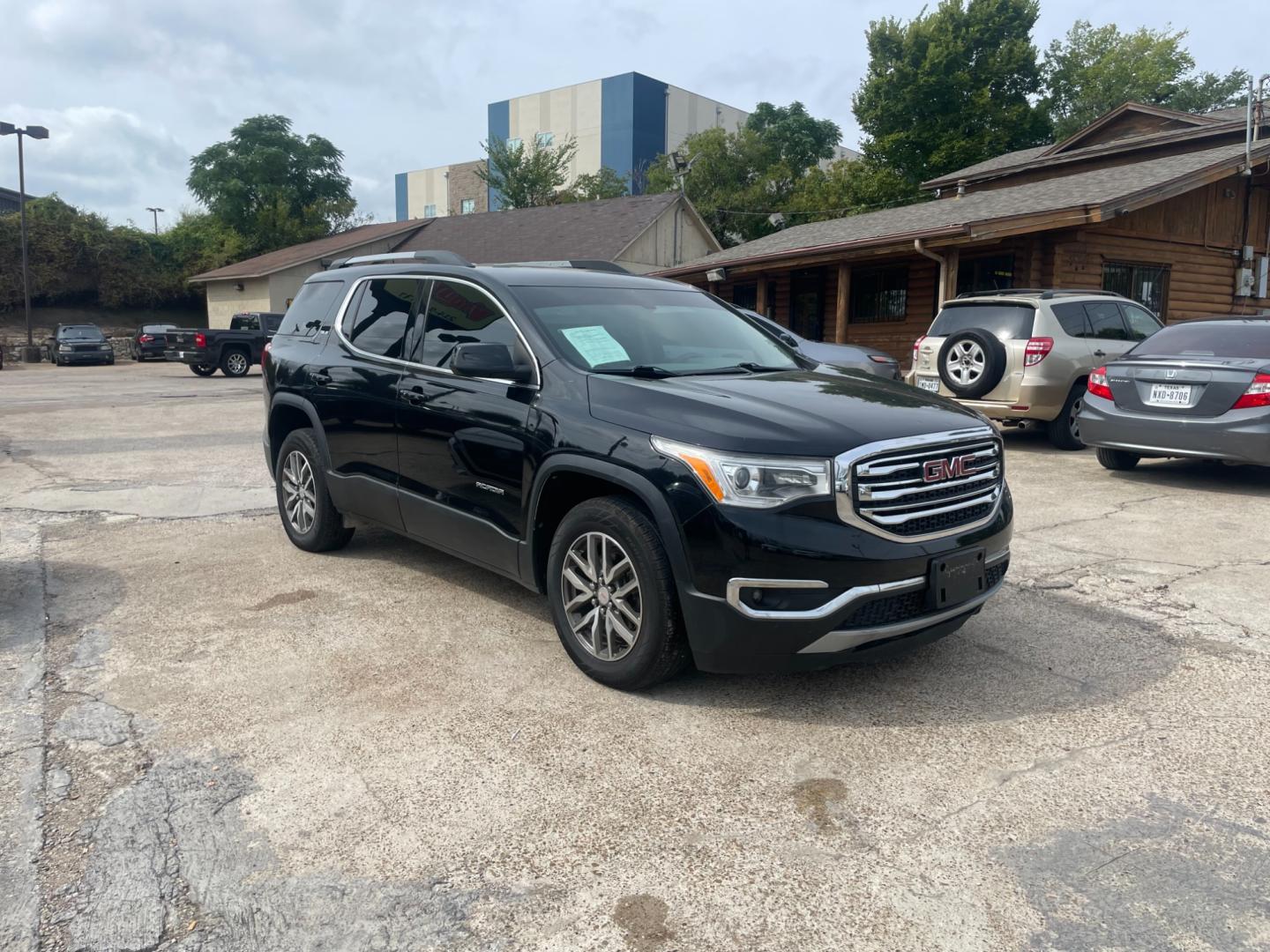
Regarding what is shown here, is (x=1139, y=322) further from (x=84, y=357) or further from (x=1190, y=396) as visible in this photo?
(x=84, y=357)

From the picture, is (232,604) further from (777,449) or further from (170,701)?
(777,449)

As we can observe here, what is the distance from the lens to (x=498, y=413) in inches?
172

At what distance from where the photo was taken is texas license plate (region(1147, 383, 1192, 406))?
8125 millimetres

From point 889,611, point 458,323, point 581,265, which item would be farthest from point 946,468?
point 581,265

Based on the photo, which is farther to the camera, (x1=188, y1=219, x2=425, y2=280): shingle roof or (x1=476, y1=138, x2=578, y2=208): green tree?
(x1=476, y1=138, x2=578, y2=208): green tree

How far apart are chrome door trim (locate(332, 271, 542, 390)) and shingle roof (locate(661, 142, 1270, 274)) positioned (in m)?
11.8

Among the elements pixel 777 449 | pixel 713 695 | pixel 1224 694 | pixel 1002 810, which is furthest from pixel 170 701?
pixel 1224 694

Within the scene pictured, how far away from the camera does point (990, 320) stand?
35.2 feet

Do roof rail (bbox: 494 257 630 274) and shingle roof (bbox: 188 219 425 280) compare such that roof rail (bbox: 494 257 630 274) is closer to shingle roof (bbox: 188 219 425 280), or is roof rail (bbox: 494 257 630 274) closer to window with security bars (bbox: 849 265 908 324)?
window with security bars (bbox: 849 265 908 324)

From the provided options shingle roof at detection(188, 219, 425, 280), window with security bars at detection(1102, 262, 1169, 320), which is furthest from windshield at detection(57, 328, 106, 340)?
window with security bars at detection(1102, 262, 1169, 320)

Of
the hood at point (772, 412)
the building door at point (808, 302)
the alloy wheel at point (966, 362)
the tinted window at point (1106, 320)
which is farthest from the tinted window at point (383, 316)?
the building door at point (808, 302)

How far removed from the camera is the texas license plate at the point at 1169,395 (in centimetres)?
812

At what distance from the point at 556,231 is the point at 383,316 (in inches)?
1166

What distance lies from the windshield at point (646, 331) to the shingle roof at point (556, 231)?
86.0 ft
